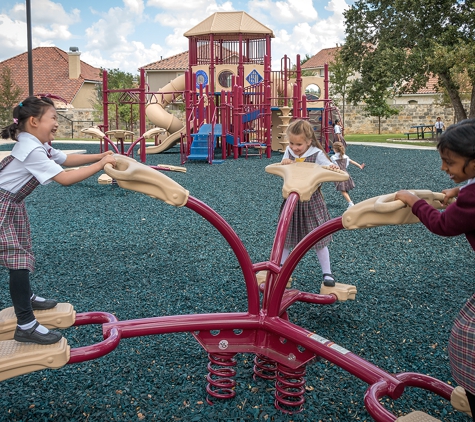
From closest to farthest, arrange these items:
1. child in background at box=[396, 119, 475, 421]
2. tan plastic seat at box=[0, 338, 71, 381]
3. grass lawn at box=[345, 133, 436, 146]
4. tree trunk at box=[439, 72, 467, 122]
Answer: child in background at box=[396, 119, 475, 421], tan plastic seat at box=[0, 338, 71, 381], tree trunk at box=[439, 72, 467, 122], grass lawn at box=[345, 133, 436, 146]

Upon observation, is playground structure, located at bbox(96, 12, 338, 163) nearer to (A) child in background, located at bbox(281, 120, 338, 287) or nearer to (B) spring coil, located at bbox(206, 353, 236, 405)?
(A) child in background, located at bbox(281, 120, 338, 287)

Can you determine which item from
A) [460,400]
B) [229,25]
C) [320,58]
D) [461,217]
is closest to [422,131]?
[229,25]

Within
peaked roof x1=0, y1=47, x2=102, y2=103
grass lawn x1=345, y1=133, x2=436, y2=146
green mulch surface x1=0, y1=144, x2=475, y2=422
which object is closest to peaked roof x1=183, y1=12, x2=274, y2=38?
grass lawn x1=345, y1=133, x2=436, y2=146

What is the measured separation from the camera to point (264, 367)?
2.33 meters

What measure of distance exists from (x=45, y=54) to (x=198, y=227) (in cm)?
3511

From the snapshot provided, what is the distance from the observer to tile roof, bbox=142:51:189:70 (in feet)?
119

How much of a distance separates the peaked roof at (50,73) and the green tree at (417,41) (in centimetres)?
1783

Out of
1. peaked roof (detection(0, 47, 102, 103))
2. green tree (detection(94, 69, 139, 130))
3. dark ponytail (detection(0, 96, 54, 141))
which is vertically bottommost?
dark ponytail (detection(0, 96, 54, 141))

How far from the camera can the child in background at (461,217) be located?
152 cm

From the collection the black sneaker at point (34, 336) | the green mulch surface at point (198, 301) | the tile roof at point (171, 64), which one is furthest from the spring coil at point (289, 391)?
the tile roof at point (171, 64)

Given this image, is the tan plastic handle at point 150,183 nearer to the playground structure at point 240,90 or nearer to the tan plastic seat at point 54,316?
the tan plastic seat at point 54,316

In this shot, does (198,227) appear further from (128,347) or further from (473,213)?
(473,213)

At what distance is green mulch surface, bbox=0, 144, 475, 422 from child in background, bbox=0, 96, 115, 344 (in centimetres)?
35

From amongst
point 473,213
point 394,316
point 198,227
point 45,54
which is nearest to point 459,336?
point 473,213
